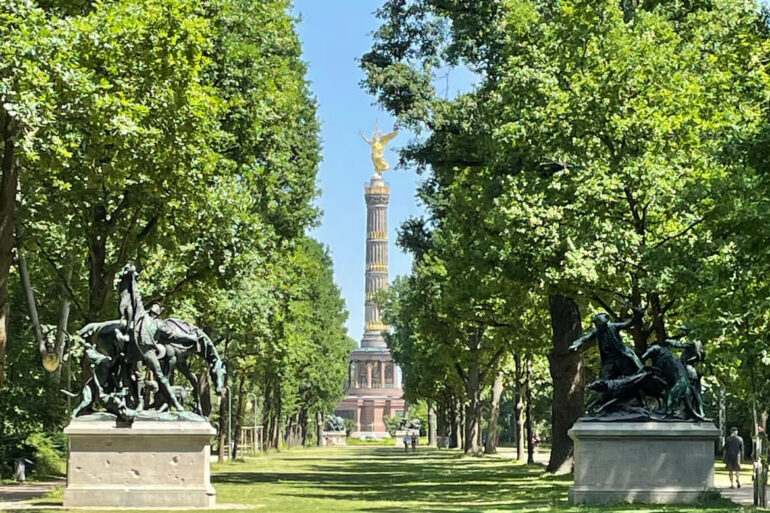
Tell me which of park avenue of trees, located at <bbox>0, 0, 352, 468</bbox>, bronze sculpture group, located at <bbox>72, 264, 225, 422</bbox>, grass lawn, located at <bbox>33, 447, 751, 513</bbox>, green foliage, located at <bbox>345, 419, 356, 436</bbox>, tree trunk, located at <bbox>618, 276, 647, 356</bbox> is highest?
park avenue of trees, located at <bbox>0, 0, 352, 468</bbox>

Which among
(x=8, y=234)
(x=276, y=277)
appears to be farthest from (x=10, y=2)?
(x=276, y=277)

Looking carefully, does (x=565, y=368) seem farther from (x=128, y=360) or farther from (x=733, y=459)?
(x=128, y=360)

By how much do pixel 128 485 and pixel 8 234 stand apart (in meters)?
6.16

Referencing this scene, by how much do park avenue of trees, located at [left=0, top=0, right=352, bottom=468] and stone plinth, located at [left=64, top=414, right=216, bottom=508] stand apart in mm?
2974

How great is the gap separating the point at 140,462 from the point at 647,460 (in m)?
9.67

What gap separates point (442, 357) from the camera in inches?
2446

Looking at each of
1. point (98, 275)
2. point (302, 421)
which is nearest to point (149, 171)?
point (98, 275)

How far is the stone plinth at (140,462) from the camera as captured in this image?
76.9 feet

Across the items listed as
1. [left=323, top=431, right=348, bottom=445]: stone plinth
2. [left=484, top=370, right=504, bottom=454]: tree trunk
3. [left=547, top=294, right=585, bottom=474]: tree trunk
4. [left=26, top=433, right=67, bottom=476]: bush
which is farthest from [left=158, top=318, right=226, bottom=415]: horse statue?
[left=323, top=431, right=348, bottom=445]: stone plinth

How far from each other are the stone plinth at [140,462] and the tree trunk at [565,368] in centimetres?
1578

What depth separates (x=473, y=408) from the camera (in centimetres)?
6372

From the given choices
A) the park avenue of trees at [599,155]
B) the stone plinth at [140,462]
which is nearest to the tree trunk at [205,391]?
the park avenue of trees at [599,155]

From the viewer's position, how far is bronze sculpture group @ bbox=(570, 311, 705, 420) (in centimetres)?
2366

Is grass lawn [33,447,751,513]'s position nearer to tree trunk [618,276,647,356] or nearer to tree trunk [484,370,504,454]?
tree trunk [618,276,647,356]
